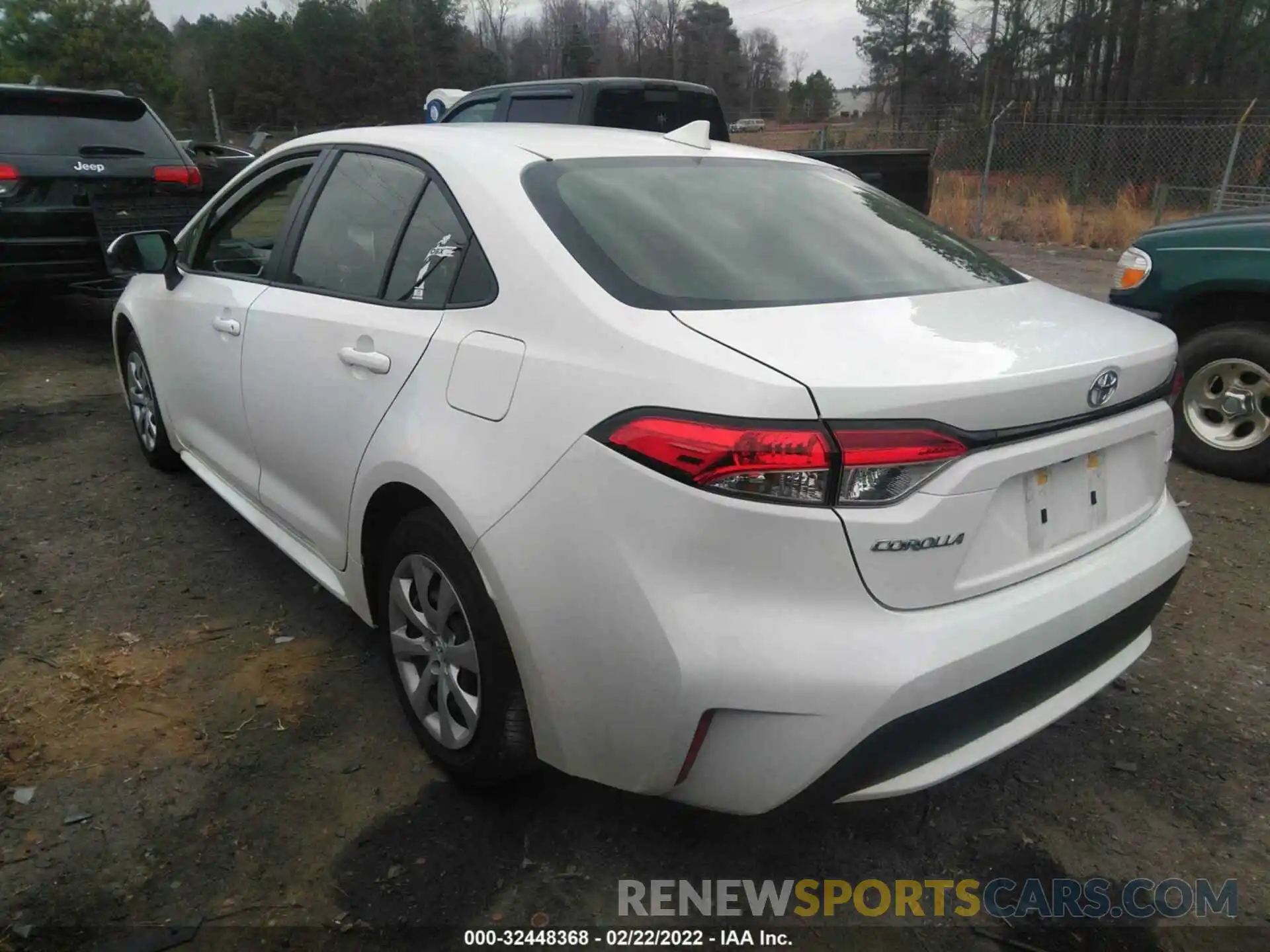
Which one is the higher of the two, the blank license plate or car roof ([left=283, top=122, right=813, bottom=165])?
car roof ([left=283, top=122, right=813, bottom=165])

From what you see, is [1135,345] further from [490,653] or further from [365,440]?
[365,440]

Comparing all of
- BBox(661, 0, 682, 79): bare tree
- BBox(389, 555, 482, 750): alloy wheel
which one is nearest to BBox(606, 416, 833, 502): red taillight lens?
BBox(389, 555, 482, 750): alloy wheel

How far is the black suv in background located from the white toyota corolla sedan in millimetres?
5132

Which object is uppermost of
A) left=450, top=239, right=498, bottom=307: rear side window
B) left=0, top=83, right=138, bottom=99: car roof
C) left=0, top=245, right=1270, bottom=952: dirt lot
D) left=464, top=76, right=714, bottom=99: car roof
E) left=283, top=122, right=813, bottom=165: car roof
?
left=0, top=83, right=138, bottom=99: car roof

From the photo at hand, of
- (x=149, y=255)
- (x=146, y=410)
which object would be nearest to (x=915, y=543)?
(x=149, y=255)

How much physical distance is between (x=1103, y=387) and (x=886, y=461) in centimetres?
64

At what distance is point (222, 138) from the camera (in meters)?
37.2

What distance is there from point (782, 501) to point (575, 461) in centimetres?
42

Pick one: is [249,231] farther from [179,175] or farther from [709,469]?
[179,175]

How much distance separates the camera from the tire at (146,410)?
431 centimetres

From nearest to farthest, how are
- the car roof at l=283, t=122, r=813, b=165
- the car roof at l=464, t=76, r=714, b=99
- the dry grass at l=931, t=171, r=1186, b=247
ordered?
the car roof at l=283, t=122, r=813, b=165, the car roof at l=464, t=76, r=714, b=99, the dry grass at l=931, t=171, r=1186, b=247

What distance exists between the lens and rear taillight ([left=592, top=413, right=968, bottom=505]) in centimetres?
165

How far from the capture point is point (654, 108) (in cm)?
834

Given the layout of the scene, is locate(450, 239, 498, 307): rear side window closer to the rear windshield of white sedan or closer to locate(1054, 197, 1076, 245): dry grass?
the rear windshield of white sedan
